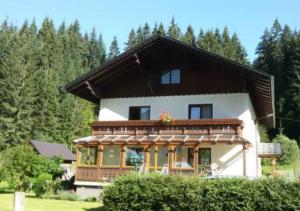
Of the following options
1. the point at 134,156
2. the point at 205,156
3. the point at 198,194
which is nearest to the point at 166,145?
the point at 205,156

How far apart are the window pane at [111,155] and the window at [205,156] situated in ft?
18.6

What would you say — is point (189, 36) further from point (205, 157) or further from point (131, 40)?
point (205, 157)

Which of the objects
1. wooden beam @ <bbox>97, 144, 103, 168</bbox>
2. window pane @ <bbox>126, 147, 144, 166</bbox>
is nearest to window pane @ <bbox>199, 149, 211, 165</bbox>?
window pane @ <bbox>126, 147, 144, 166</bbox>

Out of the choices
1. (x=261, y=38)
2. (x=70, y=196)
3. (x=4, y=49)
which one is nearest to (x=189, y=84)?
(x=70, y=196)

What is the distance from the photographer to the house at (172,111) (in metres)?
23.3

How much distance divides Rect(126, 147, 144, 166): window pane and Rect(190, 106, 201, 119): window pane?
397 centimetres

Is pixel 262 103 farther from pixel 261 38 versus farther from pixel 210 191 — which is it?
pixel 261 38

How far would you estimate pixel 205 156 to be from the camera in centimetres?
2480

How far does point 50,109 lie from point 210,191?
64432 millimetres

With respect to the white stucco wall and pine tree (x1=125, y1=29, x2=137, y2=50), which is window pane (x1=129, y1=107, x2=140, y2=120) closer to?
the white stucco wall

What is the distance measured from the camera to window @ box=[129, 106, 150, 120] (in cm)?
2704

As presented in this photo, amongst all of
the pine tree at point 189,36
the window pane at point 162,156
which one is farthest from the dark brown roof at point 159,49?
the pine tree at point 189,36

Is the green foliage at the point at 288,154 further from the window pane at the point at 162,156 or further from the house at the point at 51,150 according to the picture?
the window pane at the point at 162,156

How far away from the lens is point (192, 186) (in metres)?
13.8
